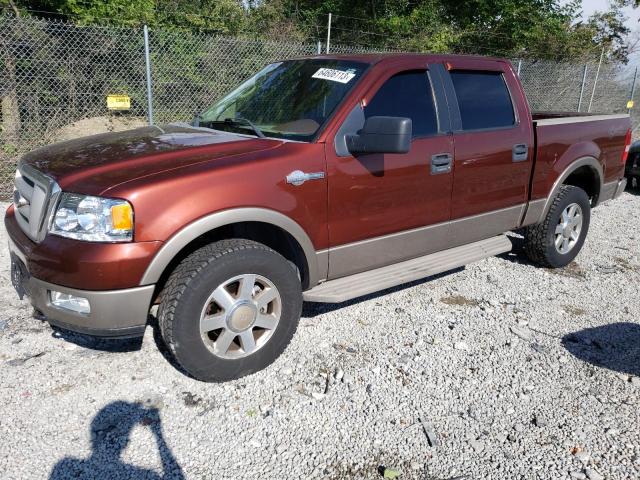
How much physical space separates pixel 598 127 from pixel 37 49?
739cm

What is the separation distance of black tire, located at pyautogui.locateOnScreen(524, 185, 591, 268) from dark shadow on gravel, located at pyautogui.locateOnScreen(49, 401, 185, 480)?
3.79 meters

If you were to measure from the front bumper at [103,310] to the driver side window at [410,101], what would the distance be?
189cm

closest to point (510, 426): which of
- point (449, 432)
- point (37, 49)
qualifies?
point (449, 432)

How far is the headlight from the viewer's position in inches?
106

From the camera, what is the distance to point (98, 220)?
2.72m

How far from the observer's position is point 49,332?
375cm

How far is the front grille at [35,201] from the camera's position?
288cm

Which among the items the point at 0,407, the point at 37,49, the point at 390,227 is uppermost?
the point at 37,49

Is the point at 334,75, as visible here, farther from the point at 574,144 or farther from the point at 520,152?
the point at 574,144

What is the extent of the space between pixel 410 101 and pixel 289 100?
873 mm

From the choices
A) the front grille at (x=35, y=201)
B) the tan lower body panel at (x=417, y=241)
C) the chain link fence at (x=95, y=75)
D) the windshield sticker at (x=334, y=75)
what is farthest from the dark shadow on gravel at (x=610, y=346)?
the chain link fence at (x=95, y=75)

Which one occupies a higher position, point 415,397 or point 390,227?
point 390,227

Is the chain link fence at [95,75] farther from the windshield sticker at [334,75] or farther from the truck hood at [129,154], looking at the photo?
the truck hood at [129,154]

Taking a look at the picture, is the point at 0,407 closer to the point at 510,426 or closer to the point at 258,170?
the point at 258,170
